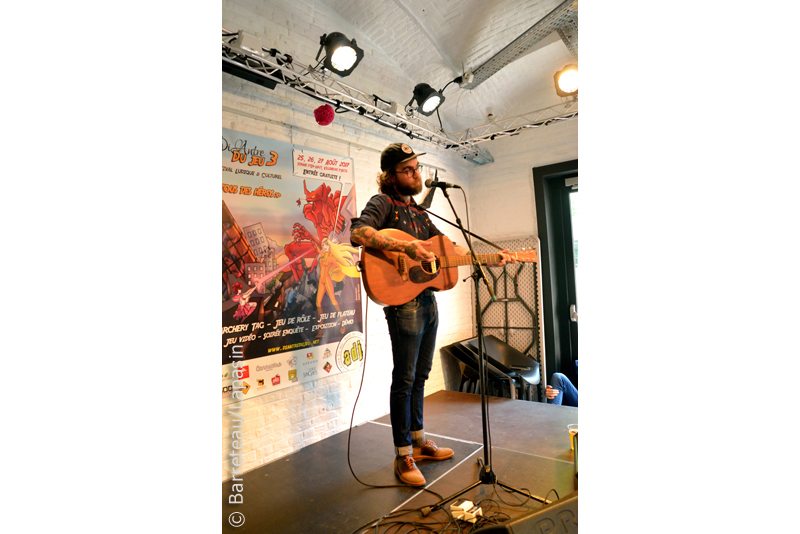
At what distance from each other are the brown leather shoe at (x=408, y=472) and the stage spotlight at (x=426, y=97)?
A: 2640 millimetres

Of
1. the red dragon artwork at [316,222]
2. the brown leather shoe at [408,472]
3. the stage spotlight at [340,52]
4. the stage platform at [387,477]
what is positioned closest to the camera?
the stage platform at [387,477]

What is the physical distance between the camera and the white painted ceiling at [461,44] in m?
2.98

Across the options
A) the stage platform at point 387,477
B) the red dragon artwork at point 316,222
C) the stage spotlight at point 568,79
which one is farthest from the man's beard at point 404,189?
the stage spotlight at point 568,79

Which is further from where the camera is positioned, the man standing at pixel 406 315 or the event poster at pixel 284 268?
the event poster at pixel 284 268

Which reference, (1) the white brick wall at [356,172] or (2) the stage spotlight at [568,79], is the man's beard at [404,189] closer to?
(1) the white brick wall at [356,172]

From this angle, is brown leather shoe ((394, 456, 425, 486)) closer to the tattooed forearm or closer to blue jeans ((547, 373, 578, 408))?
the tattooed forearm

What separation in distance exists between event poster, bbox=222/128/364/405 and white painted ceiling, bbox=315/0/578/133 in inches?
44.4

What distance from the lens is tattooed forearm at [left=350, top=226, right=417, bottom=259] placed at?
2064mm

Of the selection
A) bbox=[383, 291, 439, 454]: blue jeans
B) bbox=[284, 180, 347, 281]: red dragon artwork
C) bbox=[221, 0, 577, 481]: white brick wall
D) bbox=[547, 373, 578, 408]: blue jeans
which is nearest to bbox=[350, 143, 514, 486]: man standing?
bbox=[383, 291, 439, 454]: blue jeans
